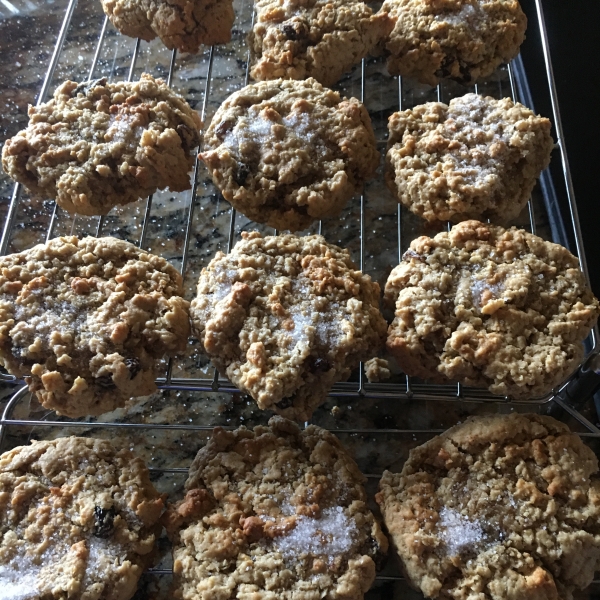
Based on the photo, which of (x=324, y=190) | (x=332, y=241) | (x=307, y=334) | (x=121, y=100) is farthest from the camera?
(x=332, y=241)

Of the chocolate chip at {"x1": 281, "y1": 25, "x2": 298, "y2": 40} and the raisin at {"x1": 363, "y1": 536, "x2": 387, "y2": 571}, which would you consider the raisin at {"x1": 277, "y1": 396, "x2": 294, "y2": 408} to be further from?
the chocolate chip at {"x1": 281, "y1": 25, "x2": 298, "y2": 40}

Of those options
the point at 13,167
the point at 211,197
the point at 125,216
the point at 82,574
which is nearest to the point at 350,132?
the point at 211,197

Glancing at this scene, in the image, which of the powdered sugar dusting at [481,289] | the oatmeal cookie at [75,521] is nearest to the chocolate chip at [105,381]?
Result: the oatmeal cookie at [75,521]

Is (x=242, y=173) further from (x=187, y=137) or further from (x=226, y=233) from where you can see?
(x=226, y=233)

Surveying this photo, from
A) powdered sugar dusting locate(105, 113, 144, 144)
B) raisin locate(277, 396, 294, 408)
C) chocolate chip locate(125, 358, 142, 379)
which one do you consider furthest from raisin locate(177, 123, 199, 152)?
raisin locate(277, 396, 294, 408)

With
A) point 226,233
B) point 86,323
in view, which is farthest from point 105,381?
point 226,233

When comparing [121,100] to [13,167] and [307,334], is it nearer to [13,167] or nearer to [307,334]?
[13,167]

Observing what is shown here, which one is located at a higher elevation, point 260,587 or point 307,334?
point 307,334
